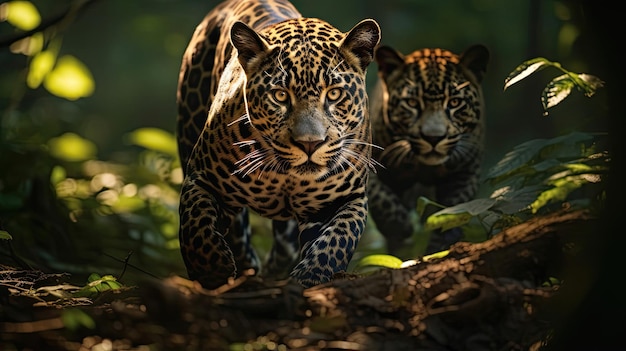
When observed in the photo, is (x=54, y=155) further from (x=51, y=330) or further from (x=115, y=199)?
(x=51, y=330)

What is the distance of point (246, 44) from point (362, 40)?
0.72m

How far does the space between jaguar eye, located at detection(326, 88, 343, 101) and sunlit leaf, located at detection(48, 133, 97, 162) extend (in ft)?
16.3

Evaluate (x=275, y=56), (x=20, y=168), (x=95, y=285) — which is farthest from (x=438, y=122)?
(x=20, y=168)

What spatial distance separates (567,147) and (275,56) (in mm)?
2127

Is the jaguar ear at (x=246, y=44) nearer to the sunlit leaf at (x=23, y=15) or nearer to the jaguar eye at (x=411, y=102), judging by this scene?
the jaguar eye at (x=411, y=102)

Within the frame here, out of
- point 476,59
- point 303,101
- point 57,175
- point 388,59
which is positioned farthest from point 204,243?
point 57,175

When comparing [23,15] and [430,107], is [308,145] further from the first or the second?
[23,15]

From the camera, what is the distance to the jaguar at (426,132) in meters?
7.35

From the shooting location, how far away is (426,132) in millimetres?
7262

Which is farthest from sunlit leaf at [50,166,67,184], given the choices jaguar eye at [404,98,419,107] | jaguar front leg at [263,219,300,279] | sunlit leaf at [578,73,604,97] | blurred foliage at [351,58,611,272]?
sunlit leaf at [578,73,604,97]

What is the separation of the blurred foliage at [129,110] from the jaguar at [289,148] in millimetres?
644

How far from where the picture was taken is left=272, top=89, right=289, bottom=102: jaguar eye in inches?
210

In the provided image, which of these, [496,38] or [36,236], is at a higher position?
[496,38]

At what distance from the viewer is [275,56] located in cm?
547
